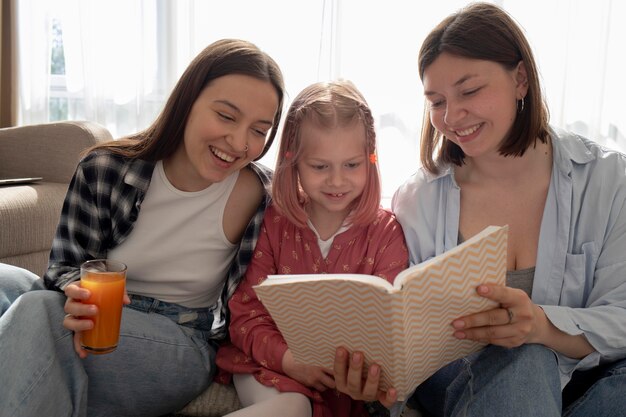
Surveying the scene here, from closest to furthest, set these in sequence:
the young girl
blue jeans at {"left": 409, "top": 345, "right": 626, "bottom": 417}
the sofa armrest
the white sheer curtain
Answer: blue jeans at {"left": 409, "top": 345, "right": 626, "bottom": 417} < the young girl < the sofa armrest < the white sheer curtain

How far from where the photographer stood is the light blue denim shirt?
1355mm

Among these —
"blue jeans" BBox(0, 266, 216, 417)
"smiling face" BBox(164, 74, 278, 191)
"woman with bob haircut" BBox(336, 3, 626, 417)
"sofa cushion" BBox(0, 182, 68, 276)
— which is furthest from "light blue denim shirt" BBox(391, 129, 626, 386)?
"sofa cushion" BBox(0, 182, 68, 276)

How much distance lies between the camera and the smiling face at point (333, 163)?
1473 millimetres

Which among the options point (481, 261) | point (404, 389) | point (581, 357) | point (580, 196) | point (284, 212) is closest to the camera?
point (481, 261)

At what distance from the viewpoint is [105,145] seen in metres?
1.57

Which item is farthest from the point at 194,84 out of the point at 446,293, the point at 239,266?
the point at 446,293

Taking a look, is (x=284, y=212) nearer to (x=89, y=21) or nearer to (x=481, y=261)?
(x=481, y=261)

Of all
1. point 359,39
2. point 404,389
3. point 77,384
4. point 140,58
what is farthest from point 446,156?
point 140,58

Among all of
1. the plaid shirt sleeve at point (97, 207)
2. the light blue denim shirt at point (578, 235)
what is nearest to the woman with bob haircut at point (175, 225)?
the plaid shirt sleeve at point (97, 207)

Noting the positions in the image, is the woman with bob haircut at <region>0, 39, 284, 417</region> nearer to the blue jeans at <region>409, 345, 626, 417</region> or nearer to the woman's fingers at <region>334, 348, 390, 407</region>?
the woman's fingers at <region>334, 348, 390, 407</region>

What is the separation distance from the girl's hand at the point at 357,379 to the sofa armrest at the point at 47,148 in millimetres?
1499

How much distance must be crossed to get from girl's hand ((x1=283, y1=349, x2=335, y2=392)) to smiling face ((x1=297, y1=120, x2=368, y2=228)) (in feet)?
1.20

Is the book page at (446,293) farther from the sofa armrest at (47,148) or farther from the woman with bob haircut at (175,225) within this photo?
the sofa armrest at (47,148)

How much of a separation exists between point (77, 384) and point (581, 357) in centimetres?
99
